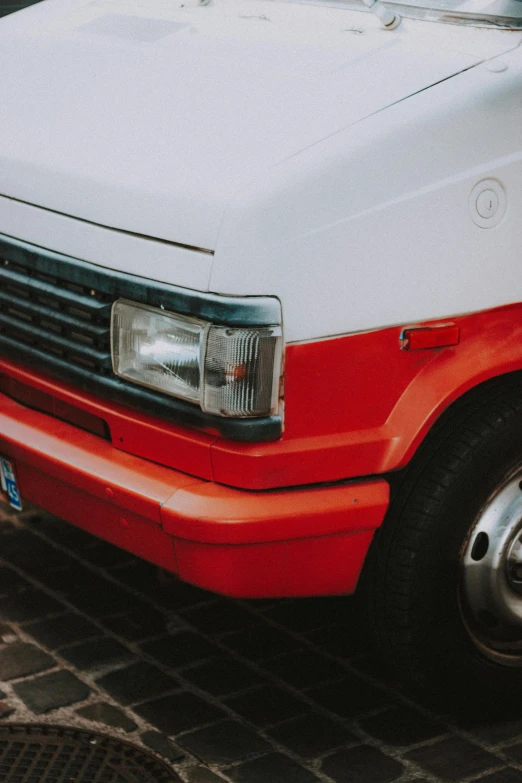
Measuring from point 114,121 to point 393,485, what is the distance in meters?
1.24

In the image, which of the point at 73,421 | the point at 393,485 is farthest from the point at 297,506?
the point at 73,421

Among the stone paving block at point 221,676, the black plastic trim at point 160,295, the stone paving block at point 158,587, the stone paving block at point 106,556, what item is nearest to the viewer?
the black plastic trim at point 160,295

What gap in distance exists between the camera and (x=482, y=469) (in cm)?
291

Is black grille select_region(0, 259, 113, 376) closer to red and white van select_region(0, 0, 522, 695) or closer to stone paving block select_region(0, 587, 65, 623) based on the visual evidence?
red and white van select_region(0, 0, 522, 695)

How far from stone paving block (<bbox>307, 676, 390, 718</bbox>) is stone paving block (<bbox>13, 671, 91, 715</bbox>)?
69 cm

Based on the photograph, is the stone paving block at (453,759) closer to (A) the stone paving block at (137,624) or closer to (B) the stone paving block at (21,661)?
(A) the stone paving block at (137,624)

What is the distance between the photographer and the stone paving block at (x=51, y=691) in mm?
3209

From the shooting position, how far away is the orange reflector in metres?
2.74

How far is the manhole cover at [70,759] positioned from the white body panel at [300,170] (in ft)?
4.07

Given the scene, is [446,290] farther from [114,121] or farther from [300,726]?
[300,726]

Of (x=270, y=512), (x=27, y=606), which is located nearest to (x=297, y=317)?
(x=270, y=512)

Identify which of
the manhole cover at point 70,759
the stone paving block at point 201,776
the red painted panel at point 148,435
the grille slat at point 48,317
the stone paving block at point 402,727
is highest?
the grille slat at point 48,317

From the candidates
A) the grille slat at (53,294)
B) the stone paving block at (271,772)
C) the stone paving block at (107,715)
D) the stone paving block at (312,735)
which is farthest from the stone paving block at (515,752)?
the grille slat at (53,294)

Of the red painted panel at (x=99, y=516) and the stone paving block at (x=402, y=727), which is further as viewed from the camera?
the stone paving block at (x=402, y=727)
